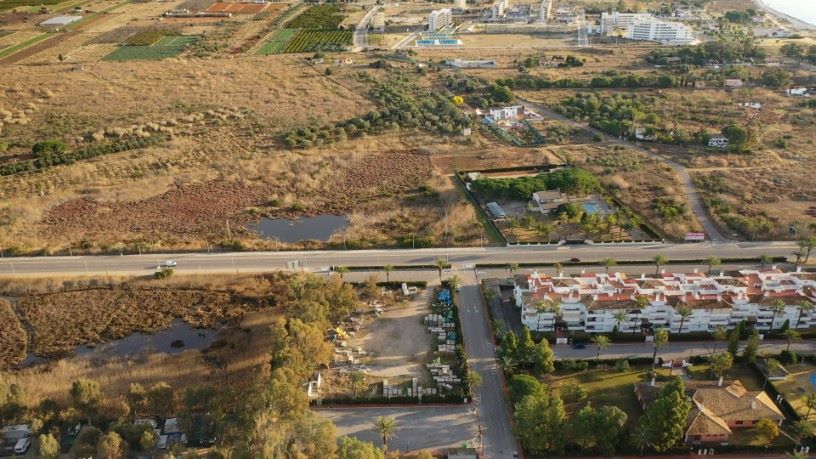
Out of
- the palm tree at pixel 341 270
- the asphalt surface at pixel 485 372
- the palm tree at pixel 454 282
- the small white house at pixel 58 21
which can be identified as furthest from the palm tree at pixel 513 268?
the small white house at pixel 58 21

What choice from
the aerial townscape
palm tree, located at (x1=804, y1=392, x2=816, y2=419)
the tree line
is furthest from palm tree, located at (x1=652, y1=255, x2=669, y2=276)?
the tree line

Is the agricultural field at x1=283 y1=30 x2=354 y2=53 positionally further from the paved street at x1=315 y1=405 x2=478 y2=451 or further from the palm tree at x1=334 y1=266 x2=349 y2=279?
the paved street at x1=315 y1=405 x2=478 y2=451

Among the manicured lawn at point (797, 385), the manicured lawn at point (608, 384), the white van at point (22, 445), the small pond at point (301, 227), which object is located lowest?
the manicured lawn at point (797, 385)

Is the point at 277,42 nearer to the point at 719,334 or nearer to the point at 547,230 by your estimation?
the point at 547,230

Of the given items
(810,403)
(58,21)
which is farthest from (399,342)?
(58,21)

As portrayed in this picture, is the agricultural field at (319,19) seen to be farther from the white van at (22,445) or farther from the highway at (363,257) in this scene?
the white van at (22,445)

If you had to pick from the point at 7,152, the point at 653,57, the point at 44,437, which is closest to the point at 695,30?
the point at 653,57

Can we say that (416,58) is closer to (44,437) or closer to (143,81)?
(143,81)
